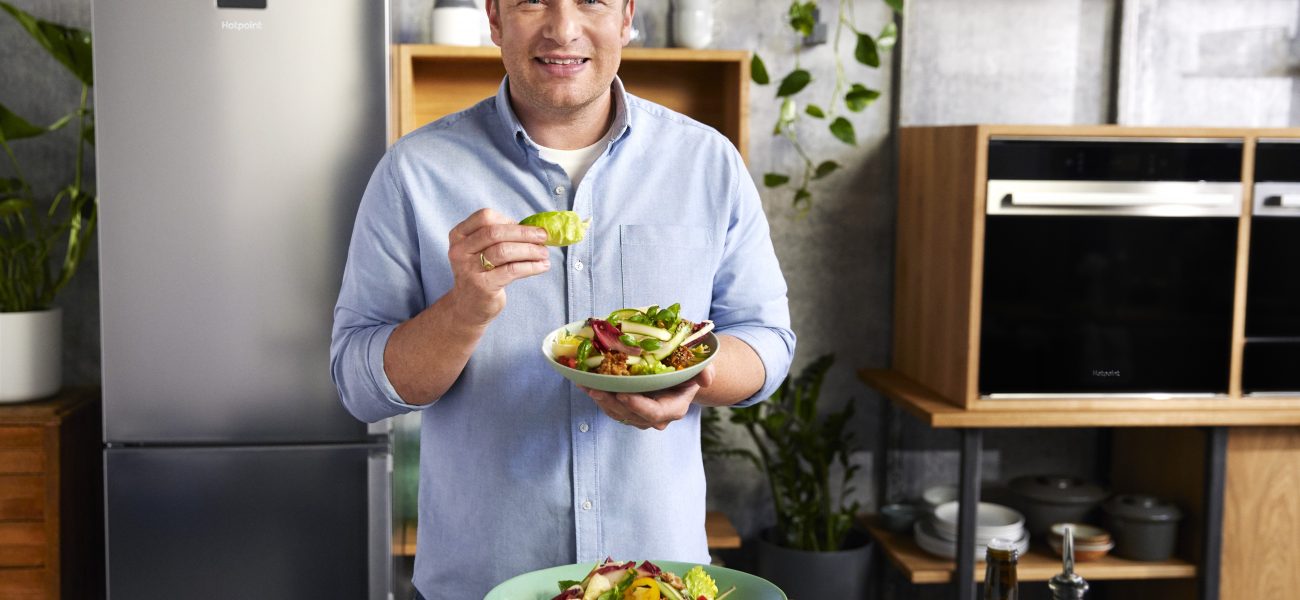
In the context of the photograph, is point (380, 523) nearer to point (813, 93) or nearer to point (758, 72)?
point (758, 72)

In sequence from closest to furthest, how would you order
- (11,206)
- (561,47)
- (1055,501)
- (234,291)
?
(561,47) < (234,291) < (11,206) < (1055,501)

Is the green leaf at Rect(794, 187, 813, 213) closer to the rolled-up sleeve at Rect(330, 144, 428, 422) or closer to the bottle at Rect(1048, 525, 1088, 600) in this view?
the rolled-up sleeve at Rect(330, 144, 428, 422)

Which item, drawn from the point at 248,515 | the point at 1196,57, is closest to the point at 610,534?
the point at 248,515

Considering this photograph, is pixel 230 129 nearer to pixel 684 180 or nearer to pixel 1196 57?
pixel 684 180

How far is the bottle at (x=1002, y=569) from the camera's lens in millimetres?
1019

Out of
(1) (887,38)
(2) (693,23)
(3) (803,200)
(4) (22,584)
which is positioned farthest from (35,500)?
(1) (887,38)

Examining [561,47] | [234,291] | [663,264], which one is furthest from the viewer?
[234,291]

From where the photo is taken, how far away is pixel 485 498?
1.42 metres

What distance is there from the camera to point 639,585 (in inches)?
40.4

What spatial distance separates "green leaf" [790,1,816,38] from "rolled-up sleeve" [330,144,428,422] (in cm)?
175

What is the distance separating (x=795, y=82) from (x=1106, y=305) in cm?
97

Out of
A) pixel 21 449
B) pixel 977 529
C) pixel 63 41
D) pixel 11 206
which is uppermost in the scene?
pixel 63 41

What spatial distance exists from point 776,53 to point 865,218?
55cm

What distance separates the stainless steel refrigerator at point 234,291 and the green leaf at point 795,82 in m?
1.11
